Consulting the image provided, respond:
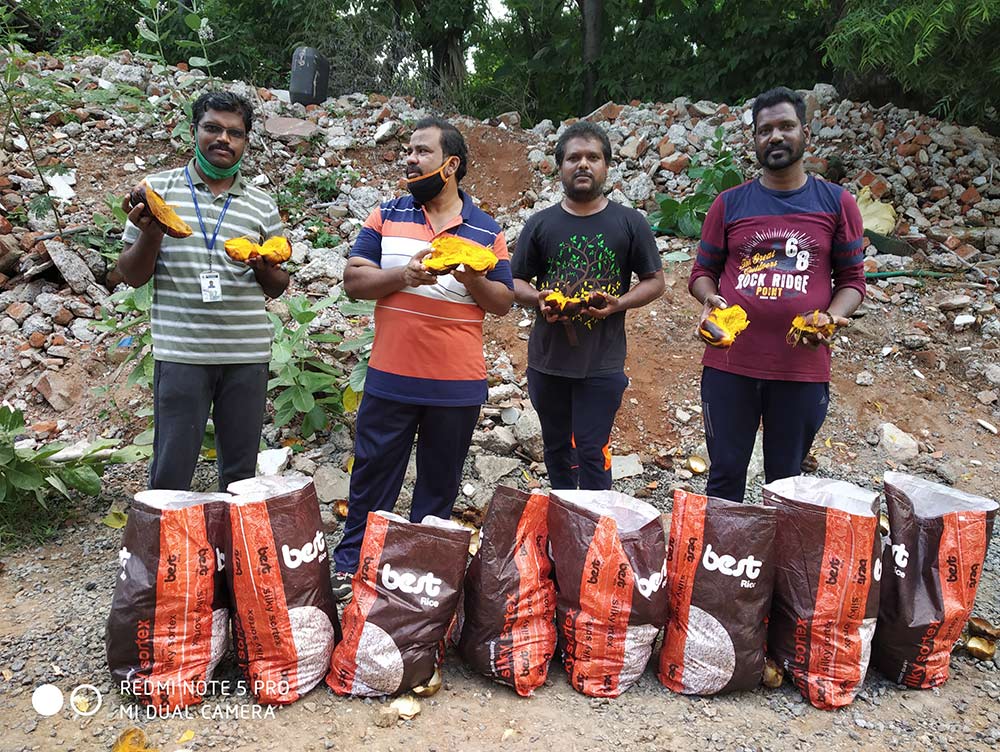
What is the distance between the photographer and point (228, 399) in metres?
2.75

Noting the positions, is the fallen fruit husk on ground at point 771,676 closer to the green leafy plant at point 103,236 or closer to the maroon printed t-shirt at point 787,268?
the maroon printed t-shirt at point 787,268


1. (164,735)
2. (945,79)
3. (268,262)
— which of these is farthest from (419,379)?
(945,79)

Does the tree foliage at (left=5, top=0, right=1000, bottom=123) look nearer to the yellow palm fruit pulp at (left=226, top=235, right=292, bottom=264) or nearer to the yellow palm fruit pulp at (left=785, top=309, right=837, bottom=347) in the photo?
the yellow palm fruit pulp at (left=785, top=309, right=837, bottom=347)

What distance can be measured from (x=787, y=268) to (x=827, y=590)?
3.76 feet

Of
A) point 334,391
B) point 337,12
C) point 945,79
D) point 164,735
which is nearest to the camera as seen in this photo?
point 164,735

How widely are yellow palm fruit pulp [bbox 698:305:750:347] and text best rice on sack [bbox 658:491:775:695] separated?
0.59 meters

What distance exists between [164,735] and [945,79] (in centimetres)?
772

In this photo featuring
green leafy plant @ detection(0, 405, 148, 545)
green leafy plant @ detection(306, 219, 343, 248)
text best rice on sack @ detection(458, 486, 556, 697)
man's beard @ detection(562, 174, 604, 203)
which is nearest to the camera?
text best rice on sack @ detection(458, 486, 556, 697)

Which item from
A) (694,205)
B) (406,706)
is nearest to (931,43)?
(694,205)

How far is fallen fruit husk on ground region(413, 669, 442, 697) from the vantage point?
2.34 m

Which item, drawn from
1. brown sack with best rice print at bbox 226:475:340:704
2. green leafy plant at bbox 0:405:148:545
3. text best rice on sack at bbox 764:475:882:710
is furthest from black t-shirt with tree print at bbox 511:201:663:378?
green leafy plant at bbox 0:405:148:545

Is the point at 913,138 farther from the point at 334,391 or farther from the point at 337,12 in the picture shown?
the point at 337,12

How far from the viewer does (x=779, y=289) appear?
270 cm

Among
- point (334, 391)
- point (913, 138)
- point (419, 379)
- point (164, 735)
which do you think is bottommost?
point (164, 735)
